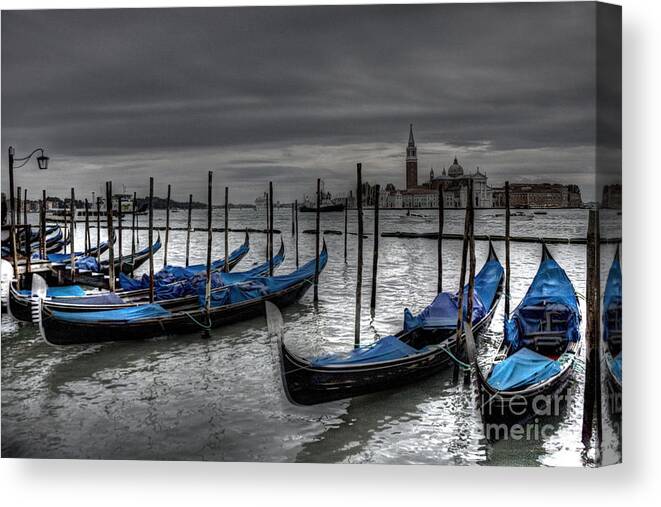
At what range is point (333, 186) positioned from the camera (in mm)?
3527

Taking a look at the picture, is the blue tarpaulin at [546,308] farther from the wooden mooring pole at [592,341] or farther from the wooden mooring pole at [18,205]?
the wooden mooring pole at [18,205]

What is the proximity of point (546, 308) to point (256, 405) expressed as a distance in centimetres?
189

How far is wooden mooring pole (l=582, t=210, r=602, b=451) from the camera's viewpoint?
305 centimetres

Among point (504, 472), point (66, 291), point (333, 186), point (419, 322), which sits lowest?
point (504, 472)

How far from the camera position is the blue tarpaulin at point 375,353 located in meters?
3.55

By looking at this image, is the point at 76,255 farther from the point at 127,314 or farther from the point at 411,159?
the point at 411,159

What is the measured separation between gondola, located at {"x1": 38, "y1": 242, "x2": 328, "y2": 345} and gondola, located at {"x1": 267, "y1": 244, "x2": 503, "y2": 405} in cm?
40

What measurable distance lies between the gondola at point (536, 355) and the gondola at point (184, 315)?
4.56 feet

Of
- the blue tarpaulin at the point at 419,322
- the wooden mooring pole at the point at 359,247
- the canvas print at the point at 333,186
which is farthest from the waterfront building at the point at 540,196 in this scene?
the blue tarpaulin at the point at 419,322

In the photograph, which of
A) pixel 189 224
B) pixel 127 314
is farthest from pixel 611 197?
pixel 127 314

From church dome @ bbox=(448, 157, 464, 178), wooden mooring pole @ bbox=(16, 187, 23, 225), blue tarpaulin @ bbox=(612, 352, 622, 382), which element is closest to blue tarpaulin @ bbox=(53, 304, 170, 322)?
wooden mooring pole @ bbox=(16, 187, 23, 225)

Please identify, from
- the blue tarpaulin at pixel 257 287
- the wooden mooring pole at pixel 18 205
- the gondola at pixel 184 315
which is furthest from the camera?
the blue tarpaulin at pixel 257 287

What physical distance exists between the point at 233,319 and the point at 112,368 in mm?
873

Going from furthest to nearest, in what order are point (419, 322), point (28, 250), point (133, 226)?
point (133, 226), point (28, 250), point (419, 322)
